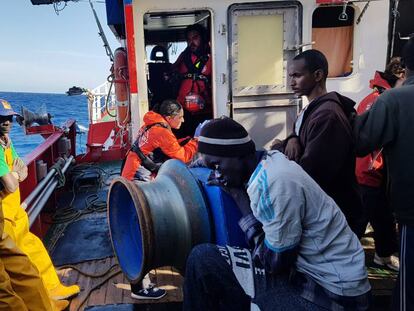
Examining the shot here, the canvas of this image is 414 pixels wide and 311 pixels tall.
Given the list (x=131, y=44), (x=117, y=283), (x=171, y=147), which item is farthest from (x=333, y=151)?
(x=131, y=44)

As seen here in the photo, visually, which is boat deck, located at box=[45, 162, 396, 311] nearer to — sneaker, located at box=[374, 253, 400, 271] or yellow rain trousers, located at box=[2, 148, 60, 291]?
sneaker, located at box=[374, 253, 400, 271]

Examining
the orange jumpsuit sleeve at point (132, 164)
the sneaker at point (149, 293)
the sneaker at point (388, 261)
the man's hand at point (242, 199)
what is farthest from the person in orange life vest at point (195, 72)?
the man's hand at point (242, 199)

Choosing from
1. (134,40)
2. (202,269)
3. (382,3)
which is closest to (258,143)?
(134,40)

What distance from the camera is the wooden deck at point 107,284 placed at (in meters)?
3.08

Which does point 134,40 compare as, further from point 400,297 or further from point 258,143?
point 400,297

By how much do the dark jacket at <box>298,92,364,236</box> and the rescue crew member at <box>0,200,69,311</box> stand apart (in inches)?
69.1

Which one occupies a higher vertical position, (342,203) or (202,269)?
(342,203)

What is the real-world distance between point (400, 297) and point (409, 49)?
133cm

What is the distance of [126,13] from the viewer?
4285mm

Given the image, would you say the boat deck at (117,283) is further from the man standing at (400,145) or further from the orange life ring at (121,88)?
the orange life ring at (121,88)

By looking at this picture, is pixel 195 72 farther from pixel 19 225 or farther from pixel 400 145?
pixel 400 145

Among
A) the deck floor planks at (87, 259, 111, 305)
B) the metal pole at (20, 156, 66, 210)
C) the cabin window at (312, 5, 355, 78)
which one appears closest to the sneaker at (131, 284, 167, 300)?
the deck floor planks at (87, 259, 111, 305)

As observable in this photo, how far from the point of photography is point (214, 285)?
198 centimetres

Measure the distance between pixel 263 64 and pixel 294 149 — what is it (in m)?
2.25
